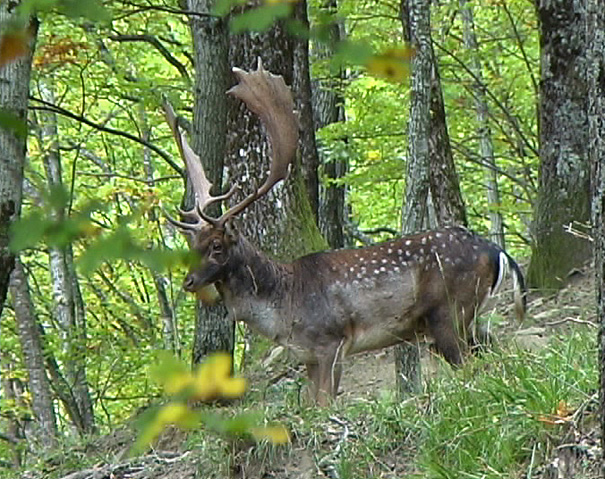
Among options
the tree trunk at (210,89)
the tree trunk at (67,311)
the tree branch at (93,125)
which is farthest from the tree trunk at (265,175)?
the tree trunk at (67,311)

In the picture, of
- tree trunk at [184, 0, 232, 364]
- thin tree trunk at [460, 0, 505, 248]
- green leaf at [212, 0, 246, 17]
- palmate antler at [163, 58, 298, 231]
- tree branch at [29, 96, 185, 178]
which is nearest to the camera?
green leaf at [212, 0, 246, 17]

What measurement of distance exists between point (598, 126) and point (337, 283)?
4.78 m

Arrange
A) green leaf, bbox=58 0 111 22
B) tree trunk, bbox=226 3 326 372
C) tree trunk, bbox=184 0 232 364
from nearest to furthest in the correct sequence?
green leaf, bbox=58 0 111 22
tree trunk, bbox=226 3 326 372
tree trunk, bbox=184 0 232 364

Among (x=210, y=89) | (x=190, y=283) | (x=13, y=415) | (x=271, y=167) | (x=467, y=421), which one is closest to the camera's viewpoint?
(x=467, y=421)

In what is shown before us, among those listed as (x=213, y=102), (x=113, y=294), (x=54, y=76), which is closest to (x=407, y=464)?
(x=213, y=102)

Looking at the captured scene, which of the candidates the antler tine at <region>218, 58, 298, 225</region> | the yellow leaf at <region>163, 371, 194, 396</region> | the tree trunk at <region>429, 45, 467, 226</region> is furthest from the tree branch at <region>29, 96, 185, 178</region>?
the yellow leaf at <region>163, 371, 194, 396</region>

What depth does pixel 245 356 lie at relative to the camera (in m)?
9.68

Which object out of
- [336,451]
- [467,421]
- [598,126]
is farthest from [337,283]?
[598,126]

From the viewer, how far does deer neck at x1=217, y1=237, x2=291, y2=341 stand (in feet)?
25.6

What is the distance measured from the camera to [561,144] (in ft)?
34.7

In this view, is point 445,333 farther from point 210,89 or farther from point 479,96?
point 479,96

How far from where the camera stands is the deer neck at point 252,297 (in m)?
7.80

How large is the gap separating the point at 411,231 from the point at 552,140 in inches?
110

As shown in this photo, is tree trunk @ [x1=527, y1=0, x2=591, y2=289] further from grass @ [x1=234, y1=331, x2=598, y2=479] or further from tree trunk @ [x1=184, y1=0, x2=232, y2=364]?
grass @ [x1=234, y1=331, x2=598, y2=479]
